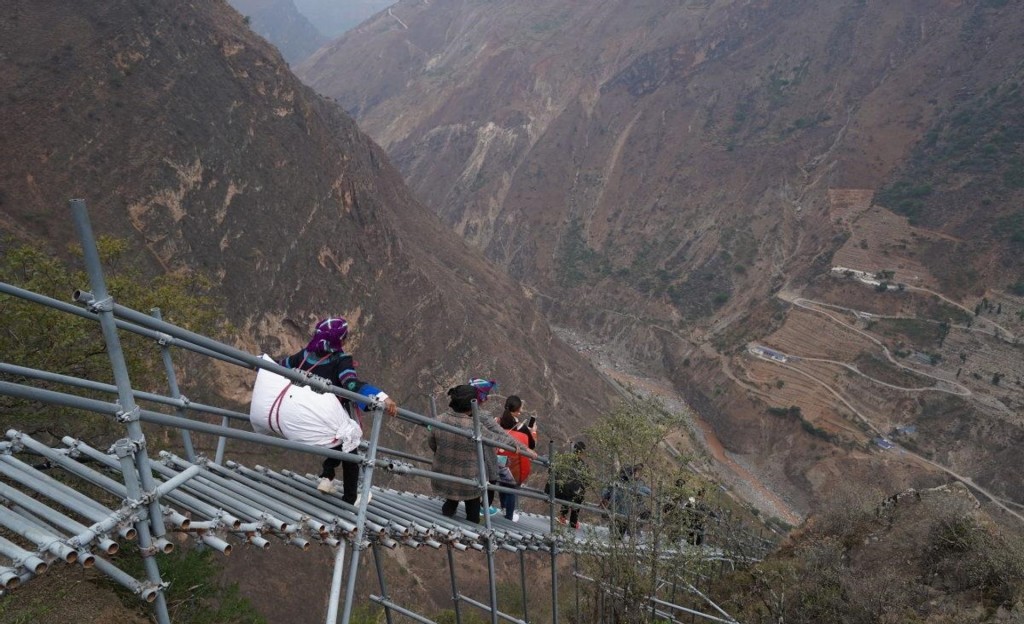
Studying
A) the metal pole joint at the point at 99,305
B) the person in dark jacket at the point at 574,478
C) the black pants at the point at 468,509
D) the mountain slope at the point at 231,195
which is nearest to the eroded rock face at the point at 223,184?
the mountain slope at the point at 231,195

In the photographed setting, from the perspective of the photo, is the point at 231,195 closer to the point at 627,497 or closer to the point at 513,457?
the point at 513,457

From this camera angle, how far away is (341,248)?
99.8 ft

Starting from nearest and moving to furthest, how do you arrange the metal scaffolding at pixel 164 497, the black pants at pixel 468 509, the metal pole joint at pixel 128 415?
the metal scaffolding at pixel 164 497
the metal pole joint at pixel 128 415
the black pants at pixel 468 509

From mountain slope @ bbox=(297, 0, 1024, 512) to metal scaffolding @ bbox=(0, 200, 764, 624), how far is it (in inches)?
1738

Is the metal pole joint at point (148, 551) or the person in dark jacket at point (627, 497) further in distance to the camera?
the person in dark jacket at point (627, 497)

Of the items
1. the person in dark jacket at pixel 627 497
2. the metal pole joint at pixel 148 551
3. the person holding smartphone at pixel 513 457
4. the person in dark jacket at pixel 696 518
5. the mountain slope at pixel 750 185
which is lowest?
the mountain slope at pixel 750 185

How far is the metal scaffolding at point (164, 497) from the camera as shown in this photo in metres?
2.84

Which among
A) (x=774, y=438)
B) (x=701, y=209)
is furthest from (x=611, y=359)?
(x=701, y=209)

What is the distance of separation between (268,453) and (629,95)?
83.5m

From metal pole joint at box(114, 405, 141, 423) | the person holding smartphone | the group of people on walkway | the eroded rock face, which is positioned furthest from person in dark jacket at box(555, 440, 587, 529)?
the eroded rock face

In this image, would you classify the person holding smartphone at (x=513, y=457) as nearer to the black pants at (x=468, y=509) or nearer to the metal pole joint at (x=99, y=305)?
the black pants at (x=468, y=509)

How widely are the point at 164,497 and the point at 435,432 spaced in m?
2.99

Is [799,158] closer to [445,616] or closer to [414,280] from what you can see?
[414,280]

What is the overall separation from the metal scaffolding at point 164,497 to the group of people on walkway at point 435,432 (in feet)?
0.64
